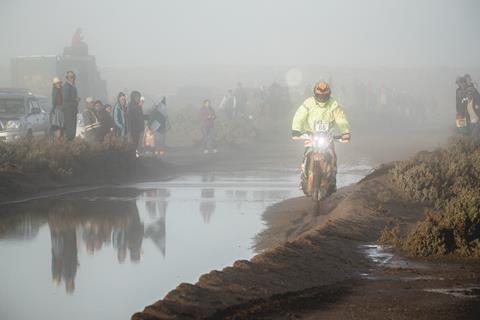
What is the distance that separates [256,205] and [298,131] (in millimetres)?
2717

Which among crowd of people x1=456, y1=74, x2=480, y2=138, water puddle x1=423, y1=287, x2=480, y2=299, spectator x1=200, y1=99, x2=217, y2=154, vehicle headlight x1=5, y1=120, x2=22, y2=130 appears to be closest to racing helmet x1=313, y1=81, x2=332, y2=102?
water puddle x1=423, y1=287, x2=480, y2=299

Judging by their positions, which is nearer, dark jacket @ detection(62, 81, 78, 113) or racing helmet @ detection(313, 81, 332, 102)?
racing helmet @ detection(313, 81, 332, 102)

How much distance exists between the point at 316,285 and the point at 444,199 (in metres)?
7.32

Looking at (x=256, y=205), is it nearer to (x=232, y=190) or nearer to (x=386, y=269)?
(x=232, y=190)

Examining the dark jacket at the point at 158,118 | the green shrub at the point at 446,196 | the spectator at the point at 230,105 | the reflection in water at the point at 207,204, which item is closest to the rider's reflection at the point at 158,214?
the reflection in water at the point at 207,204

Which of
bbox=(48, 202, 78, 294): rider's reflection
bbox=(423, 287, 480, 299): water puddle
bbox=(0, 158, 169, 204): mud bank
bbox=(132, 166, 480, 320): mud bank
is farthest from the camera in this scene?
bbox=(0, 158, 169, 204): mud bank

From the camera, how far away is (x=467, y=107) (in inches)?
1118

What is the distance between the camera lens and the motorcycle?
17.3 m

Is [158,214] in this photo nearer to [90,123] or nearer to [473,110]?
[90,123]

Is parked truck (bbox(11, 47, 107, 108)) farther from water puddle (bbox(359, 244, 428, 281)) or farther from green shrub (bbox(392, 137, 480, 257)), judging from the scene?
water puddle (bbox(359, 244, 428, 281))

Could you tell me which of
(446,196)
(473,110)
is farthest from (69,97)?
(446,196)

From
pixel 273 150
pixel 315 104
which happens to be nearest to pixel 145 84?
pixel 273 150

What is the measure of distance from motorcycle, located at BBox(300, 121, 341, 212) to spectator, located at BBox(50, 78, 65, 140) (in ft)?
36.9

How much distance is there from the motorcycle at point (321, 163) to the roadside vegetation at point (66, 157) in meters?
6.76
